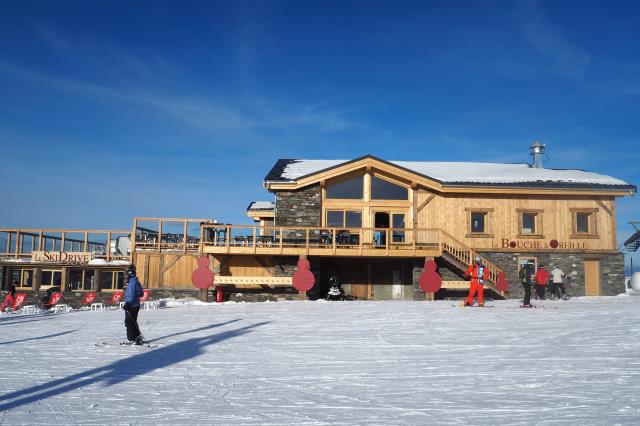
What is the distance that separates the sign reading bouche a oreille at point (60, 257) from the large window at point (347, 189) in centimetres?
1071

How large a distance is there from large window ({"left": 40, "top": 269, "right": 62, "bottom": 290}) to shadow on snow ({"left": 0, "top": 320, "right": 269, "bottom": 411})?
16282 mm

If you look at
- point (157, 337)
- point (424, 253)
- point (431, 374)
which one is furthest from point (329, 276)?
point (431, 374)

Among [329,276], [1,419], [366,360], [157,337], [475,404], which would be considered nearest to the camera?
[1,419]

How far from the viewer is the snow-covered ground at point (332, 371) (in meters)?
6.03

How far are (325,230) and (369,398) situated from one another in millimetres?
15427

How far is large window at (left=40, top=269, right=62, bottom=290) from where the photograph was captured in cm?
2467

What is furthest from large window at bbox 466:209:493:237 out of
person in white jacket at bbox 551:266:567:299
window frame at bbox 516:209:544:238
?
person in white jacket at bbox 551:266:567:299

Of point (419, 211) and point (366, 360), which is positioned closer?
point (366, 360)

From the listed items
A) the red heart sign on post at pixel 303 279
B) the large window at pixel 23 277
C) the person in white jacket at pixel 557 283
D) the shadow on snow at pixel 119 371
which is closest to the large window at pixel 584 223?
the person in white jacket at pixel 557 283


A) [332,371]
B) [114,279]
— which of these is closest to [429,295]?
[114,279]

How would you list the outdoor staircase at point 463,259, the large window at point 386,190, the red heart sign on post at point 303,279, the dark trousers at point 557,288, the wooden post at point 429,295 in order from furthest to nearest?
the large window at point 386,190 → the dark trousers at point 557,288 → the outdoor staircase at point 463,259 → the wooden post at point 429,295 → the red heart sign on post at point 303,279

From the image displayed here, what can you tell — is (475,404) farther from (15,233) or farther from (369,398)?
(15,233)

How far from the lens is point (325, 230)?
22031mm

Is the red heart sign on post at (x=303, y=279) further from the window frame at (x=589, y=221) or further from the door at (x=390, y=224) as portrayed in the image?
the window frame at (x=589, y=221)
